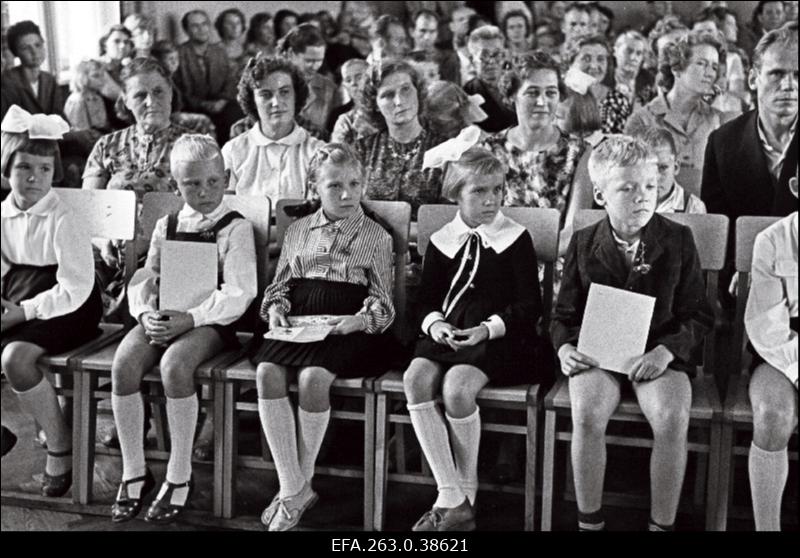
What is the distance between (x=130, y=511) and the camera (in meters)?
2.63

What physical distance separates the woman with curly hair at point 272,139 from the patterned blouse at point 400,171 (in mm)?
258

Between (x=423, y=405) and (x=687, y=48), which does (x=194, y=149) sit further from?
(x=687, y=48)

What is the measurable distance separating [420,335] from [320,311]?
0.96 ft

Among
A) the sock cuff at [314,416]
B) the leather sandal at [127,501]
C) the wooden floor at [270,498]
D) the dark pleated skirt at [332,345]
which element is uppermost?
the dark pleated skirt at [332,345]

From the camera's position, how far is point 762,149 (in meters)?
2.80

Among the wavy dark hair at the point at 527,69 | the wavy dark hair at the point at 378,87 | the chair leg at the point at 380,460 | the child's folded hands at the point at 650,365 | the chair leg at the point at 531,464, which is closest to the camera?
the child's folded hands at the point at 650,365

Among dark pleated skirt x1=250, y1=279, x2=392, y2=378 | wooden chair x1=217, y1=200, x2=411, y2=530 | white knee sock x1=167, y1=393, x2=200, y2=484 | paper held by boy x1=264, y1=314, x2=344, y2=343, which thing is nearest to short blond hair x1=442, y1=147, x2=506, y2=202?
wooden chair x1=217, y1=200, x2=411, y2=530

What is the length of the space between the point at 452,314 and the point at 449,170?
41cm

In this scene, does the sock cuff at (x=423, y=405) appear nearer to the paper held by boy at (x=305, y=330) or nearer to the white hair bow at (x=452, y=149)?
the paper held by boy at (x=305, y=330)

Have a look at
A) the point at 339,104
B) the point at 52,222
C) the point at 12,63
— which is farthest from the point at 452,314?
the point at 12,63

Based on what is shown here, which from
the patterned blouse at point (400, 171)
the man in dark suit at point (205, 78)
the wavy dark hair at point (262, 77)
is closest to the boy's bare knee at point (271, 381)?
the patterned blouse at point (400, 171)

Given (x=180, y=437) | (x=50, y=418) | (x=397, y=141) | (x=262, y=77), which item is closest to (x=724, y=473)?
(x=180, y=437)

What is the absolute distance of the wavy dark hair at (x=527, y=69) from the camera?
10.1ft

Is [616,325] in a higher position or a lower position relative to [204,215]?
lower
